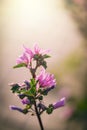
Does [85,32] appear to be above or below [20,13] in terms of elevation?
below

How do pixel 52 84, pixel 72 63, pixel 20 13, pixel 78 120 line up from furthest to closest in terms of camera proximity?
pixel 20 13 < pixel 78 120 < pixel 72 63 < pixel 52 84

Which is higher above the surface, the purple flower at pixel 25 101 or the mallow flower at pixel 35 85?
the mallow flower at pixel 35 85

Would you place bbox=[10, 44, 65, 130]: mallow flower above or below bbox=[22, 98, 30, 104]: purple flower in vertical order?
above

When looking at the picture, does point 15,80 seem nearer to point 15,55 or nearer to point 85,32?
point 15,55

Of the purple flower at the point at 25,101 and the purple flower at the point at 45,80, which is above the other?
the purple flower at the point at 45,80

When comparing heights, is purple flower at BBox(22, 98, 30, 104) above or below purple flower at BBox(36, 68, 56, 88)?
below

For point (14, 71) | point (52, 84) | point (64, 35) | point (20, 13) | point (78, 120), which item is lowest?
point (78, 120)

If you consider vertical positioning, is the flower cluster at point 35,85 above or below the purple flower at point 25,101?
above

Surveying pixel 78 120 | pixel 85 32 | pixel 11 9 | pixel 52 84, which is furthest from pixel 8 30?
pixel 52 84

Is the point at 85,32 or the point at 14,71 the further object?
the point at 14,71

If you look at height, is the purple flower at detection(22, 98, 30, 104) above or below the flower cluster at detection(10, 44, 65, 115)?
below

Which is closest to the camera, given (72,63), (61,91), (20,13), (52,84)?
(52,84)
